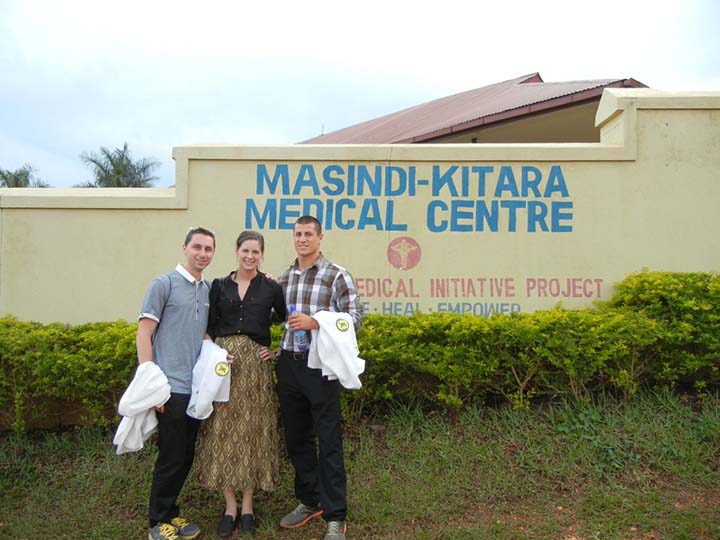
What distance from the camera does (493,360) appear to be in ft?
Answer: 15.3

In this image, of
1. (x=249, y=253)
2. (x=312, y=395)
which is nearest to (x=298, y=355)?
(x=312, y=395)

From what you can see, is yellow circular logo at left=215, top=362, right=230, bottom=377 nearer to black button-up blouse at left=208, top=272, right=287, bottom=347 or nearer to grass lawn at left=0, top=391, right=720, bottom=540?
black button-up blouse at left=208, top=272, right=287, bottom=347

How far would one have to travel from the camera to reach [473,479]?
4.15 metres

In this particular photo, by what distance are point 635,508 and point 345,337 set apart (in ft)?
6.57

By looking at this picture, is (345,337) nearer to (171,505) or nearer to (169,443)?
(169,443)

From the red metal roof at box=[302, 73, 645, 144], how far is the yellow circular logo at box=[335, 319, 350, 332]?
4.87m

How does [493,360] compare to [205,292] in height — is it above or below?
below

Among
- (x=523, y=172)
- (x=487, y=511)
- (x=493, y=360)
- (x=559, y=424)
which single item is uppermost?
(x=523, y=172)

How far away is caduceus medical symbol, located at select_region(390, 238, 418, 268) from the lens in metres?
5.60

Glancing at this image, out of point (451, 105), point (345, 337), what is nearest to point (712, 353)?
point (345, 337)

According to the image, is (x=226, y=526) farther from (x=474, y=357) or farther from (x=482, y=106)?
(x=482, y=106)

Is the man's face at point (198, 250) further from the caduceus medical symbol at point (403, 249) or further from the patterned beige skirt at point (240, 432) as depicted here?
the caduceus medical symbol at point (403, 249)

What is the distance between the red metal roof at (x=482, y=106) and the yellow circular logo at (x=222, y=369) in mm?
5229

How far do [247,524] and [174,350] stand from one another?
1.10m
